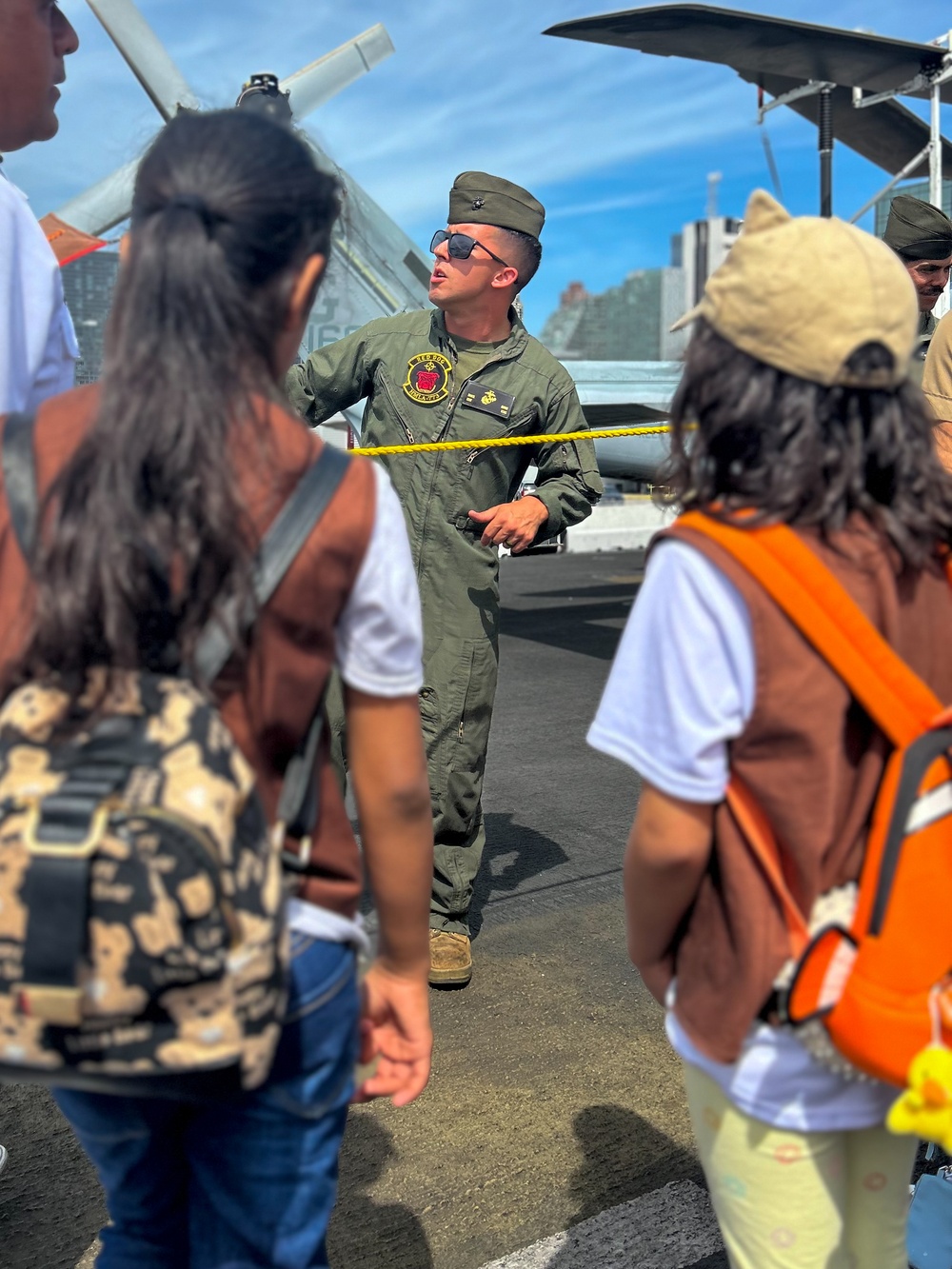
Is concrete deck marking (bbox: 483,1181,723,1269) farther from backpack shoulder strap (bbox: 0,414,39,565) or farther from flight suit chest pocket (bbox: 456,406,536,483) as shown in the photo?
flight suit chest pocket (bbox: 456,406,536,483)

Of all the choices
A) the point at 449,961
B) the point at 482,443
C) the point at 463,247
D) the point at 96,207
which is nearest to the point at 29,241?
the point at 482,443

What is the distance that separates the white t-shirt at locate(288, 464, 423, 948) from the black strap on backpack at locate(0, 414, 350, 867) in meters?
0.07

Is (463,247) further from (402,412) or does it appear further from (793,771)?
(793,771)

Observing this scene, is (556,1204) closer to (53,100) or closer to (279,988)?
(279,988)

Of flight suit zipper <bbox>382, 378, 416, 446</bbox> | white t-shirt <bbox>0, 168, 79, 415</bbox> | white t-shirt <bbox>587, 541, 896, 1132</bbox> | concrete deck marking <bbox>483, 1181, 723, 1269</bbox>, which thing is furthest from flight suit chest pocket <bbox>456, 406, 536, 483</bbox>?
white t-shirt <bbox>587, 541, 896, 1132</bbox>

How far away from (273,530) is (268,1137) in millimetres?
664

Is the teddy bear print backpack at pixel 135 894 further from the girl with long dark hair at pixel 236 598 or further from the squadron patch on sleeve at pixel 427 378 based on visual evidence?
the squadron patch on sleeve at pixel 427 378

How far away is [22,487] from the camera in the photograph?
1216 mm

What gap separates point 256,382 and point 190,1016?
2.09ft

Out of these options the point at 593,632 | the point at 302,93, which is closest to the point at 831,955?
the point at 593,632

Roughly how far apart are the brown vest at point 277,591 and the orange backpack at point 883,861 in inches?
16.0

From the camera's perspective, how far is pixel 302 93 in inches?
925

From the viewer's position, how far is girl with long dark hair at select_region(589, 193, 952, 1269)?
1.31 meters

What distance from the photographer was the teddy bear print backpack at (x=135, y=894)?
3.46 ft
